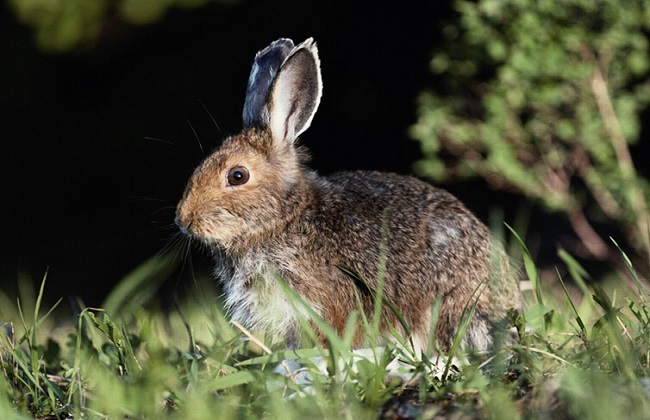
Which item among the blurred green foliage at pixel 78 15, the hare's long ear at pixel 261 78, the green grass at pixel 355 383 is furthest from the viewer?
the blurred green foliage at pixel 78 15

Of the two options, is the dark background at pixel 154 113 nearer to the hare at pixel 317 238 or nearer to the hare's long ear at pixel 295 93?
the hare's long ear at pixel 295 93

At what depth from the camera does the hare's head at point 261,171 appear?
12.9 ft

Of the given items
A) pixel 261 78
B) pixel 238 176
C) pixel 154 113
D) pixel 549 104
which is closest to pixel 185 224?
pixel 238 176

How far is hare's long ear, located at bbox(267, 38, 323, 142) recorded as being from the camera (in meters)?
3.98

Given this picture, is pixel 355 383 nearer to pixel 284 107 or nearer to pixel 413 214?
pixel 413 214

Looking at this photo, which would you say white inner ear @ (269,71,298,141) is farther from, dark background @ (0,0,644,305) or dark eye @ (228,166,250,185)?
dark background @ (0,0,644,305)

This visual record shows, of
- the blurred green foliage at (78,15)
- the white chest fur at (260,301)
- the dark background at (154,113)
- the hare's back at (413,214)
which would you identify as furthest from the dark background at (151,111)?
the white chest fur at (260,301)

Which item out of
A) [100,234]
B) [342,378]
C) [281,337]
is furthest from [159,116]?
[342,378]

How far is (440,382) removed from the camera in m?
2.80

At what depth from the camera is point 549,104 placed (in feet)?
20.1

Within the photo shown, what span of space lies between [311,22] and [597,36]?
3.24 meters

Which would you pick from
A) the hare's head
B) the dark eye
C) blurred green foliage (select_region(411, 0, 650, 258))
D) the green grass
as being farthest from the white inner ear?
blurred green foliage (select_region(411, 0, 650, 258))

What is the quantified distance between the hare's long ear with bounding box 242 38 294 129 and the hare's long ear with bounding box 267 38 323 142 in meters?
0.18

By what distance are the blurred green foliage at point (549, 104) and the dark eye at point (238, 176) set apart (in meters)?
2.41
